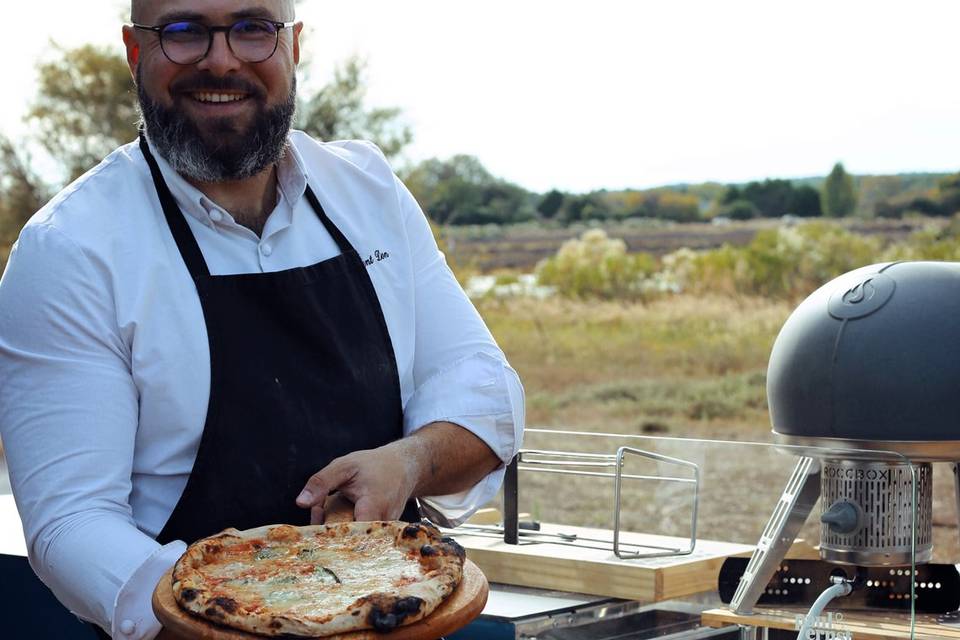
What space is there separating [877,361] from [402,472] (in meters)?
0.93

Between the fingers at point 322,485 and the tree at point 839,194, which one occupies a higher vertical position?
the tree at point 839,194

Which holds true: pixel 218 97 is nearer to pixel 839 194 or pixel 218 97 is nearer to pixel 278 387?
pixel 278 387

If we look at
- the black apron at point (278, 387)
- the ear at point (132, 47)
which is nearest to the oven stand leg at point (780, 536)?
the black apron at point (278, 387)

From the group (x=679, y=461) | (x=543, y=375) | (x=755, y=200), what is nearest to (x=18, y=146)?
(x=543, y=375)

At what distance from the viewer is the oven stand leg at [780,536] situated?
2314 mm

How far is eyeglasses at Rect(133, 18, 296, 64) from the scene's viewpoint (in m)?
1.78

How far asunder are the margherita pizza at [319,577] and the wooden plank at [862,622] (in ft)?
2.89

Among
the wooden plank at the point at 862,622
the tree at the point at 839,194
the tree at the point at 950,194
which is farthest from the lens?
the tree at the point at 839,194

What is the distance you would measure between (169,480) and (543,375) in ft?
46.4

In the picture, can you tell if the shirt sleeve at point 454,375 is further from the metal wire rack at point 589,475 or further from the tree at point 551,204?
the tree at point 551,204

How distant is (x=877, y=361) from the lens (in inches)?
87.5

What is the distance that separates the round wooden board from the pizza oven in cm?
101

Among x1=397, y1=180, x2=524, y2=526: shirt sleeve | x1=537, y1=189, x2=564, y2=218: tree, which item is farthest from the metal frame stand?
x1=537, y1=189, x2=564, y2=218: tree

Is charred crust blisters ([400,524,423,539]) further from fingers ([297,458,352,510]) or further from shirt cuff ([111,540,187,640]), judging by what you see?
shirt cuff ([111,540,187,640])
